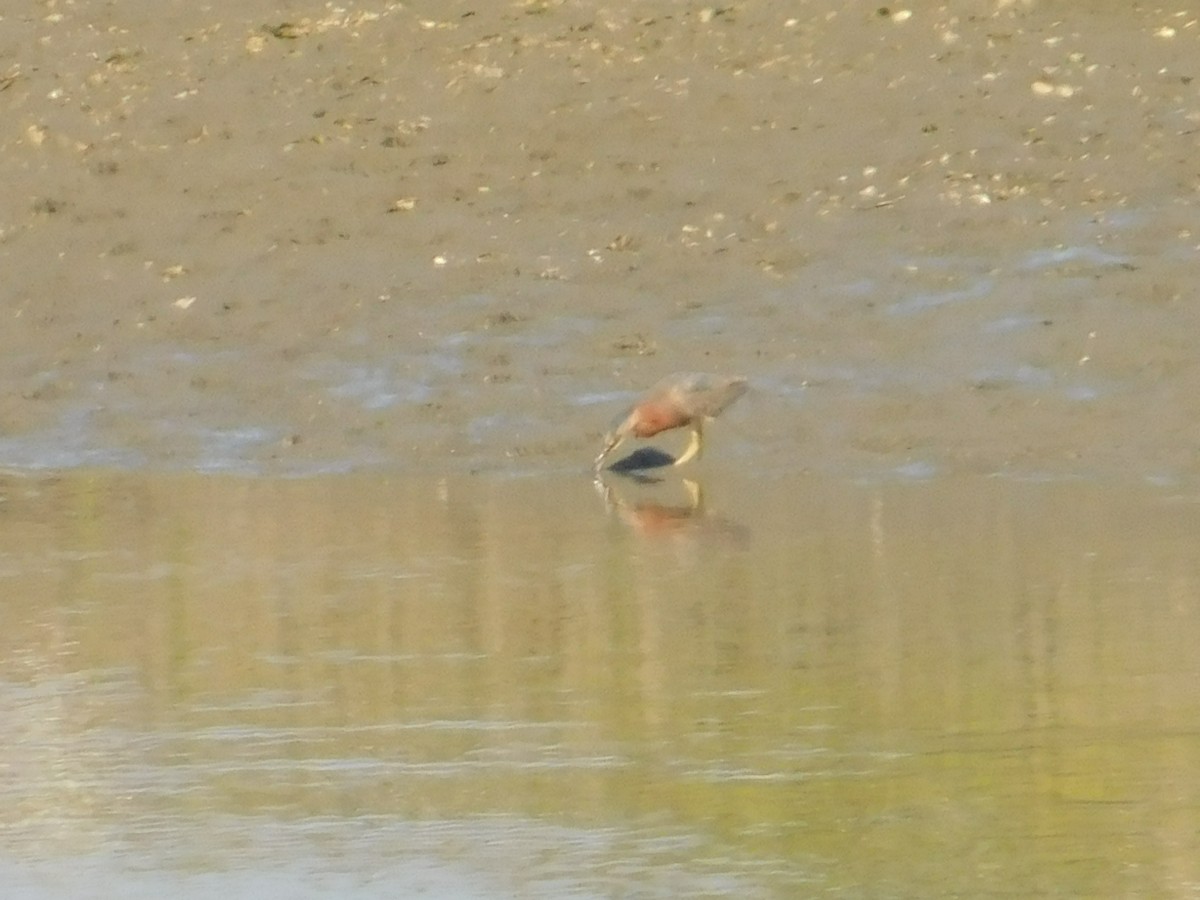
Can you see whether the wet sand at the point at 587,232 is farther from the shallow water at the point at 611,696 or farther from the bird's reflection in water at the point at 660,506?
the shallow water at the point at 611,696

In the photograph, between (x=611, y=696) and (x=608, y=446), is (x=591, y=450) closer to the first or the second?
(x=608, y=446)

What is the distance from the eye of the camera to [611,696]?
18.1 ft

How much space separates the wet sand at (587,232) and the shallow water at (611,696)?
1.08m

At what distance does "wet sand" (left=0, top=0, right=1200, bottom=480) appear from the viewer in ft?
30.8

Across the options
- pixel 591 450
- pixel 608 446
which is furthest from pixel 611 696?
pixel 591 450

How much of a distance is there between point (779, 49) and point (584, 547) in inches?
207

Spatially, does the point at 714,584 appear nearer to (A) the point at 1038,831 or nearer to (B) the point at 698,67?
(A) the point at 1038,831

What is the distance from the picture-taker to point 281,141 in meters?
12.1

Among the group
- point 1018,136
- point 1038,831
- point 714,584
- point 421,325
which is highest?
point 1018,136

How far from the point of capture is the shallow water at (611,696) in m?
4.34

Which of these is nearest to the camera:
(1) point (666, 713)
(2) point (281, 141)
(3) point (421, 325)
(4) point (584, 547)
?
(1) point (666, 713)

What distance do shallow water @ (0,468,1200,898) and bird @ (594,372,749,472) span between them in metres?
0.52

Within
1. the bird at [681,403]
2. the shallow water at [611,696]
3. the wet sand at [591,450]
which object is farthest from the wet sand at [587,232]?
the shallow water at [611,696]

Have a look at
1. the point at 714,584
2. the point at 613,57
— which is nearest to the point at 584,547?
the point at 714,584
